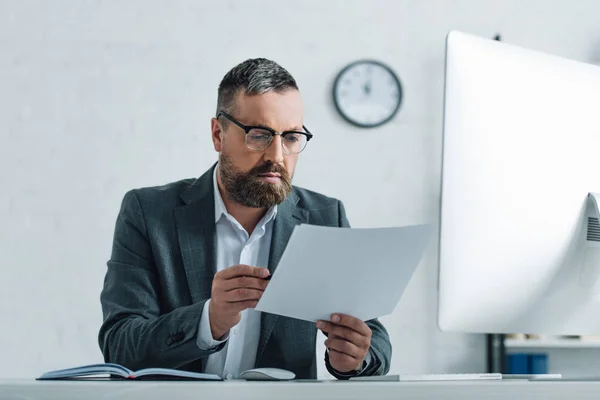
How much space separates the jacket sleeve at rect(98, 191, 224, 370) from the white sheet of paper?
0.85ft

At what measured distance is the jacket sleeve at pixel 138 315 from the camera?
49.1 inches

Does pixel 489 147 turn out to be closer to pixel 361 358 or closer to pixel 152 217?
pixel 361 358

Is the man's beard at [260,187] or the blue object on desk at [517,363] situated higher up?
the man's beard at [260,187]

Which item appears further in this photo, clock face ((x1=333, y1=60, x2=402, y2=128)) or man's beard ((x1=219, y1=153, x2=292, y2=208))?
clock face ((x1=333, y1=60, x2=402, y2=128))

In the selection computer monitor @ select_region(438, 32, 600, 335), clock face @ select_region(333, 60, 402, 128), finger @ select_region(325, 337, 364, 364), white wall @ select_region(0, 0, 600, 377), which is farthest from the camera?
clock face @ select_region(333, 60, 402, 128)

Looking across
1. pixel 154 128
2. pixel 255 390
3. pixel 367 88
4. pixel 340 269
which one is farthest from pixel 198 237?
pixel 367 88

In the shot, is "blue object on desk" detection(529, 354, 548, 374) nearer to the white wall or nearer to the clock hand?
the white wall

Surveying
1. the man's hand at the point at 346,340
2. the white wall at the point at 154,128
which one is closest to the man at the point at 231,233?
the man's hand at the point at 346,340

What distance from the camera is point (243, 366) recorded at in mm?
1565

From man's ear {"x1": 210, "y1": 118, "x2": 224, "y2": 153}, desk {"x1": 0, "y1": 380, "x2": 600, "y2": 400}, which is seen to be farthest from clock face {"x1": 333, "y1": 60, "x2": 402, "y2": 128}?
desk {"x1": 0, "y1": 380, "x2": 600, "y2": 400}

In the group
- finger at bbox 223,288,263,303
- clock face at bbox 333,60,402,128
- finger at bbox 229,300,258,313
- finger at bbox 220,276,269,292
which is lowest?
finger at bbox 229,300,258,313

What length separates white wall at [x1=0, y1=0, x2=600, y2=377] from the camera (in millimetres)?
2998

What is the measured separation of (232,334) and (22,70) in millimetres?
2006

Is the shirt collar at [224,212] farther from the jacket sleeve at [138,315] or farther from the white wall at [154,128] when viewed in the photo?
the white wall at [154,128]
